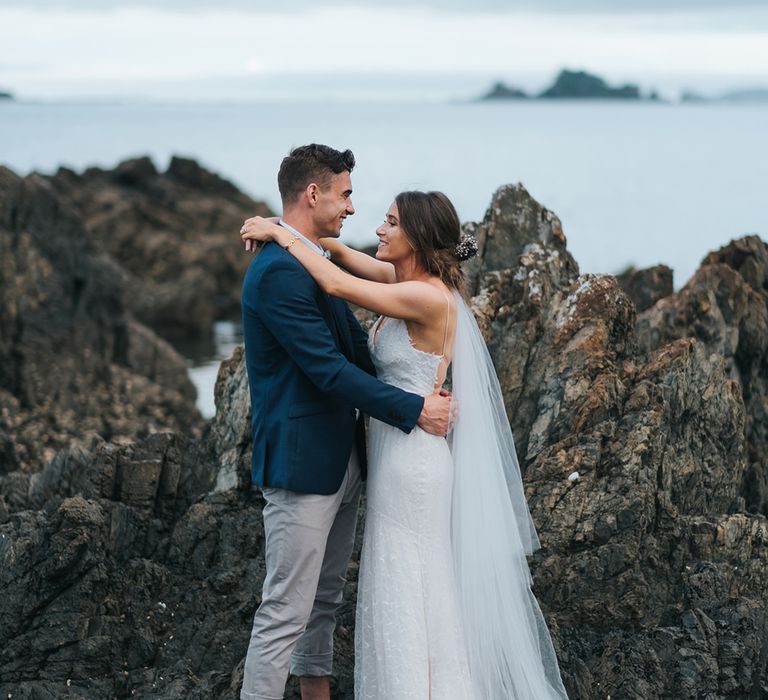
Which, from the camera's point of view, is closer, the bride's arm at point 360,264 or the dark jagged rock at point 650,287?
the bride's arm at point 360,264

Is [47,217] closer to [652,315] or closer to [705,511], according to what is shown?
[652,315]

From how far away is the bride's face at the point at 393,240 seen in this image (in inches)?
260

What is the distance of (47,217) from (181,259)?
47.7ft

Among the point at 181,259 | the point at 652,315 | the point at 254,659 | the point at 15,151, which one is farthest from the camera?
the point at 15,151

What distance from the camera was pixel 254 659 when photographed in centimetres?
626

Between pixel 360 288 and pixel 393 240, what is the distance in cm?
39

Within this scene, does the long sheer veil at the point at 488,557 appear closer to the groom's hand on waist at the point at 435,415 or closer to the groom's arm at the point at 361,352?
the groom's hand on waist at the point at 435,415

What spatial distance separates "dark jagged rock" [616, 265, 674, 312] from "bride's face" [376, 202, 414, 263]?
717 centimetres

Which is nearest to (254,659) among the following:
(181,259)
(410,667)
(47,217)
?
(410,667)

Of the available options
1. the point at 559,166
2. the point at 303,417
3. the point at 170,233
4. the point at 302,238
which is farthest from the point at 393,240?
the point at 559,166

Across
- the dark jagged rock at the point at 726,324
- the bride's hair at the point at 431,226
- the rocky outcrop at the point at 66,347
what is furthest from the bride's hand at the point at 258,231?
the rocky outcrop at the point at 66,347

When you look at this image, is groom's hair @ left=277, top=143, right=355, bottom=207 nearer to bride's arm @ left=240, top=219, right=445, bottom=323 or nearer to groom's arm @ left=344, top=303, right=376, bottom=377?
bride's arm @ left=240, top=219, right=445, bottom=323

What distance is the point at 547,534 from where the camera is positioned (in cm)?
792

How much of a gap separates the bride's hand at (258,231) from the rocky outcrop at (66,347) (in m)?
10.1
